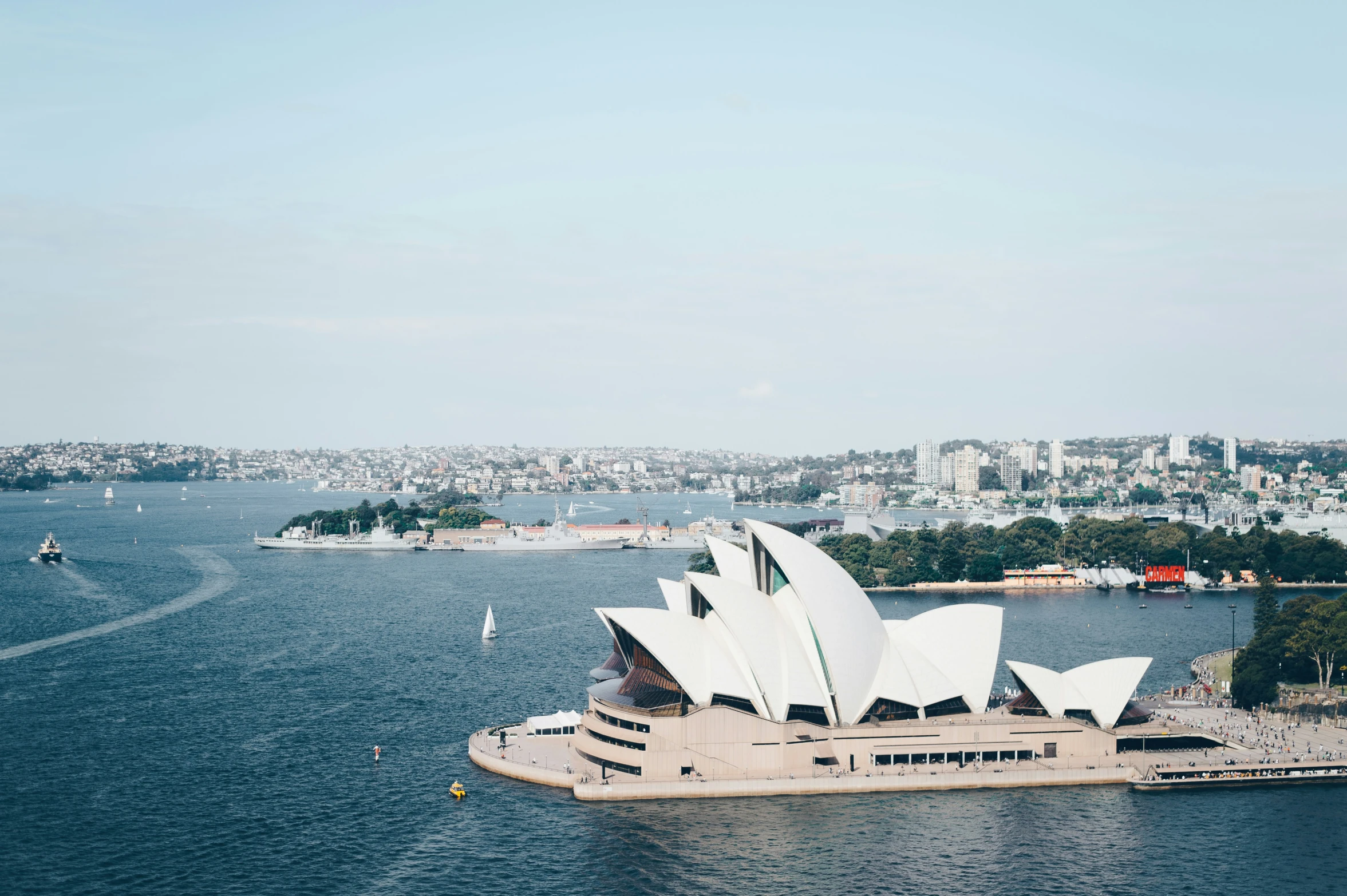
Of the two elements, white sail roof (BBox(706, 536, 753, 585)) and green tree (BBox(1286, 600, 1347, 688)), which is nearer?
white sail roof (BBox(706, 536, 753, 585))

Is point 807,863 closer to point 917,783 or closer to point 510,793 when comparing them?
point 917,783

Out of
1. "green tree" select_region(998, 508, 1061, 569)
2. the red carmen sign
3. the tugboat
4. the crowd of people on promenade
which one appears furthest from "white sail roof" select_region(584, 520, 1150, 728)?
the tugboat

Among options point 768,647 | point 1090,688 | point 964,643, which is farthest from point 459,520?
point 1090,688

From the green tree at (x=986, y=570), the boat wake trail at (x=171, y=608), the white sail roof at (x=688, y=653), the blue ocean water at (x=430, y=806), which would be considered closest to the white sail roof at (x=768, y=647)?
the white sail roof at (x=688, y=653)

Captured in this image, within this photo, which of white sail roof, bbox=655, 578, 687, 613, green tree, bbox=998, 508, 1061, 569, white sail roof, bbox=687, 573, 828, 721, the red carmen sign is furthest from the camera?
green tree, bbox=998, 508, 1061, 569

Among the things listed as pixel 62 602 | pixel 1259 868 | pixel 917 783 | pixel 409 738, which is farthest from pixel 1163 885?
pixel 62 602

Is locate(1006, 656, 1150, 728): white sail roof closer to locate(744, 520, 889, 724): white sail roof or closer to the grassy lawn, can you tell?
locate(744, 520, 889, 724): white sail roof
